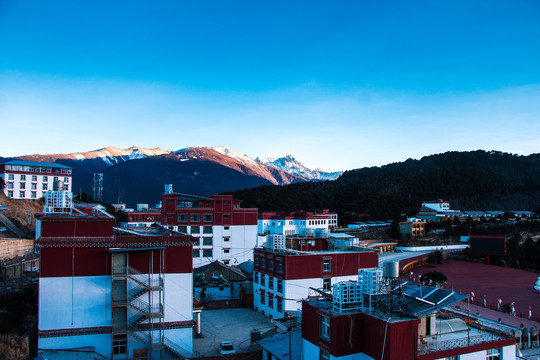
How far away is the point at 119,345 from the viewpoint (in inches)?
643

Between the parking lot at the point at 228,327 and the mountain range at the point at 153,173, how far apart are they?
89.4 meters

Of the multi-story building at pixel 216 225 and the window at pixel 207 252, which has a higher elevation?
the multi-story building at pixel 216 225

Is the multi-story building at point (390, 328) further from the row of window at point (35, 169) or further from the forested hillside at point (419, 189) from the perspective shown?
the forested hillside at point (419, 189)

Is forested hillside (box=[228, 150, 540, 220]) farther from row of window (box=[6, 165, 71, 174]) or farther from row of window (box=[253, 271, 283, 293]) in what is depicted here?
row of window (box=[253, 271, 283, 293])

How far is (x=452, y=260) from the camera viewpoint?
5169 cm

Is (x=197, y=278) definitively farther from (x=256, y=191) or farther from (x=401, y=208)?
(x=401, y=208)

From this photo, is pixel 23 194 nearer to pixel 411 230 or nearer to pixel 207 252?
pixel 207 252

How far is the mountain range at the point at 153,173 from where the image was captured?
381 ft

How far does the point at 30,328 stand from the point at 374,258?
18.9 metres

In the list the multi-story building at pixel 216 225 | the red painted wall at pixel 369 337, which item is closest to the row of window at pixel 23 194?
the multi-story building at pixel 216 225

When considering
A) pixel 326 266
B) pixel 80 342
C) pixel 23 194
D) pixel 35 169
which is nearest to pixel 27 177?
pixel 35 169

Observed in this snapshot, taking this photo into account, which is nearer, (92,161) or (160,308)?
(160,308)

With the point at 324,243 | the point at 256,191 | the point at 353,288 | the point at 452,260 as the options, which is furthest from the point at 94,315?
the point at 256,191

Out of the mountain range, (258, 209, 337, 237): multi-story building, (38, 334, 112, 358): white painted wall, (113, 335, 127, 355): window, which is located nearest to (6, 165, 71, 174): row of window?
(258, 209, 337, 237): multi-story building
